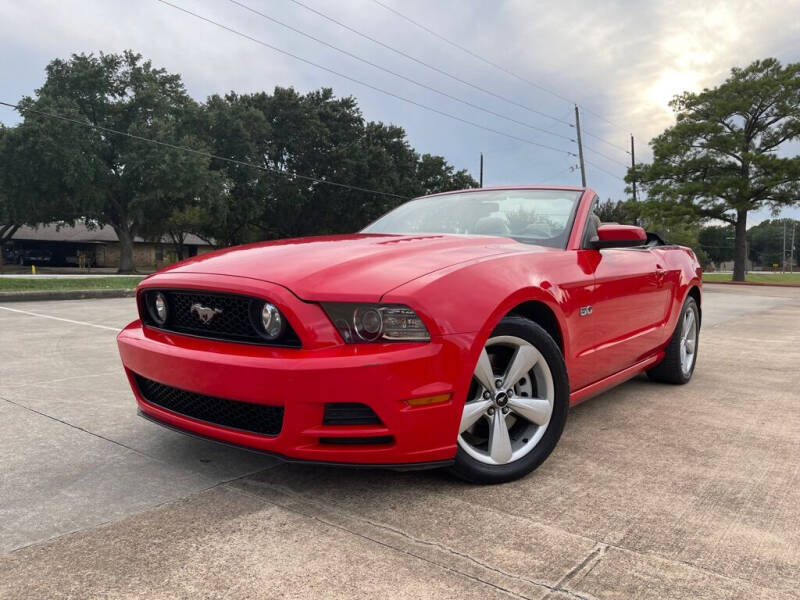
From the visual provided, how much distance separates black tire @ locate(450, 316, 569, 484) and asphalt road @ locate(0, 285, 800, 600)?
0.22 feet

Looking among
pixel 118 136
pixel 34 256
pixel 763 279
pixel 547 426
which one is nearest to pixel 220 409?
pixel 547 426

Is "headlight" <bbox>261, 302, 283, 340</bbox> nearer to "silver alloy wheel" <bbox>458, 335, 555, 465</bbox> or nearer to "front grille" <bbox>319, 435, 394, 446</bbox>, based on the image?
"front grille" <bbox>319, 435, 394, 446</bbox>

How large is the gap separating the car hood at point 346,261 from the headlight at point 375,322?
4 centimetres

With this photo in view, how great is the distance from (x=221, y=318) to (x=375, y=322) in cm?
67

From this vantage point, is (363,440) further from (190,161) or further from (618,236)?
(190,161)

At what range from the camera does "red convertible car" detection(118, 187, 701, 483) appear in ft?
6.73

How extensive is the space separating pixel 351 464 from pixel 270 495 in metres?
0.43

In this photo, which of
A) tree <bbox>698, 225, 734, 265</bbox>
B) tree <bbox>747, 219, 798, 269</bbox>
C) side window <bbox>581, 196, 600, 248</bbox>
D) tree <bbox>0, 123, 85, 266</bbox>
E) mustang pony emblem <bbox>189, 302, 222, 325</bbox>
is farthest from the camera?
tree <bbox>747, 219, 798, 269</bbox>

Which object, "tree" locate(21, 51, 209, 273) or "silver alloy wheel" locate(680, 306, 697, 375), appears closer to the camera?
"silver alloy wheel" locate(680, 306, 697, 375)

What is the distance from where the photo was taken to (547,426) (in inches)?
101

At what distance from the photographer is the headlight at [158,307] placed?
2.56 metres

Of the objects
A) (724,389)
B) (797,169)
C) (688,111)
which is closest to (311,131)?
(688,111)

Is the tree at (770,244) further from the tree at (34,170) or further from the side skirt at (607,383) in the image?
the side skirt at (607,383)

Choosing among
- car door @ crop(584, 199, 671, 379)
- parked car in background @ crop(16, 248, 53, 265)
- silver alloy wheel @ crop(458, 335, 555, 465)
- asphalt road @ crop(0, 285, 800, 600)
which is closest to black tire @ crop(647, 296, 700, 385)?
car door @ crop(584, 199, 671, 379)
